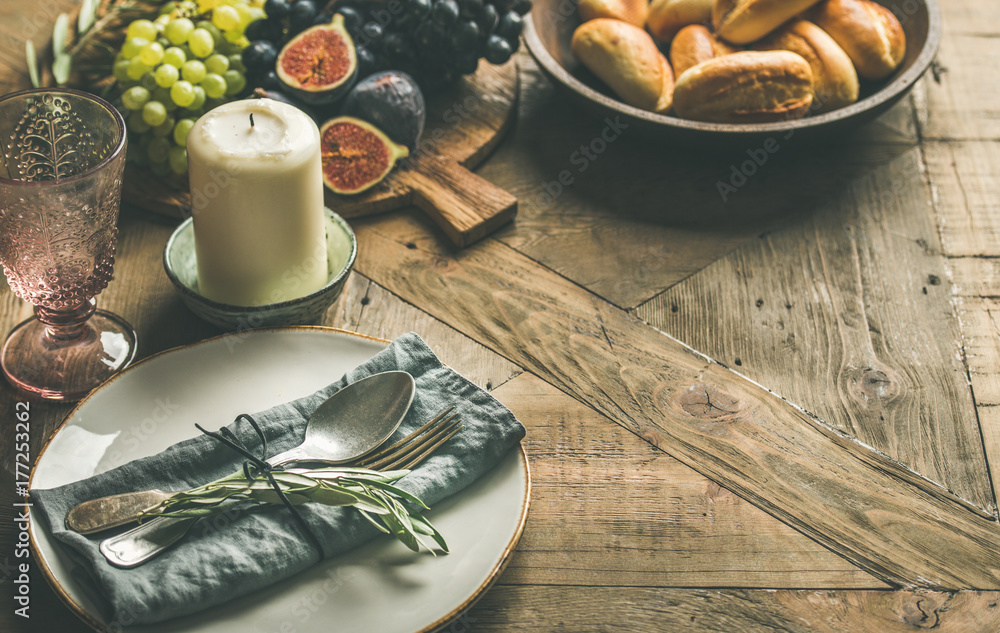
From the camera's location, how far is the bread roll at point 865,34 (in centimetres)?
130

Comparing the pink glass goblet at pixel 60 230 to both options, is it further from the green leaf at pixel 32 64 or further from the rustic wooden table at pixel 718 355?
the green leaf at pixel 32 64

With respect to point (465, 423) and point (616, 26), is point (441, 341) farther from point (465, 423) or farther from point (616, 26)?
point (616, 26)

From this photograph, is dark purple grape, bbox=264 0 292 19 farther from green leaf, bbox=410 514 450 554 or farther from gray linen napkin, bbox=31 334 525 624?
green leaf, bbox=410 514 450 554

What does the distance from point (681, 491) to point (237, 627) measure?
45 cm

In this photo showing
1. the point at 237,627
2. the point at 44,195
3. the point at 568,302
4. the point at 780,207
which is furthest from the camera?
the point at 780,207

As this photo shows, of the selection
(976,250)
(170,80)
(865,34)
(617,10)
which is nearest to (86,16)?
(170,80)

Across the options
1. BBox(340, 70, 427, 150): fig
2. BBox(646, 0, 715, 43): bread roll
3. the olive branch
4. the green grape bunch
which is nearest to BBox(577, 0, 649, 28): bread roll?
BBox(646, 0, 715, 43): bread roll

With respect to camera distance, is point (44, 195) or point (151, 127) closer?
point (44, 195)

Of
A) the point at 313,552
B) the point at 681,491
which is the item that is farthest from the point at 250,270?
the point at 681,491

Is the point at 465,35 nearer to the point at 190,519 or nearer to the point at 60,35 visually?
the point at 60,35

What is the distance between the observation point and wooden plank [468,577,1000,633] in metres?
0.78

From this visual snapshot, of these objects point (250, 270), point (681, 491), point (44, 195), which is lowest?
point (681, 491)

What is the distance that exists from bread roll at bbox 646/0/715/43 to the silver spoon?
83 cm

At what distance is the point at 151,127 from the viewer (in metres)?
1.19
